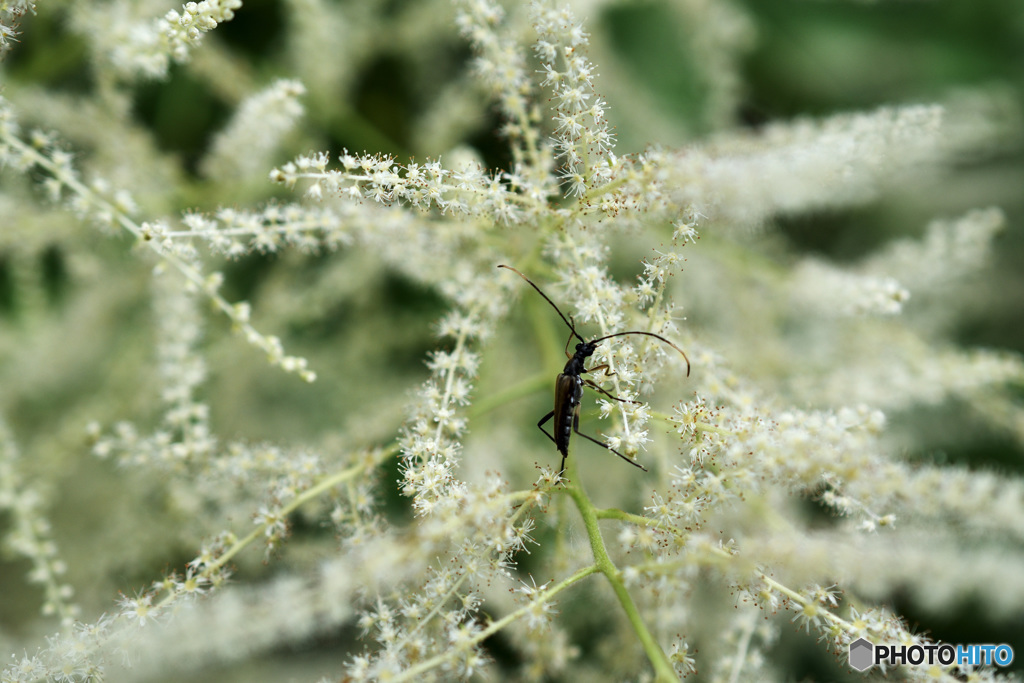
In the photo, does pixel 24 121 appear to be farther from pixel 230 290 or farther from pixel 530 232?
pixel 530 232

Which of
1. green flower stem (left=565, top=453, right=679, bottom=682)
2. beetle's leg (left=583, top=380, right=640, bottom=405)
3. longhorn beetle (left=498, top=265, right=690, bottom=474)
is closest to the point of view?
green flower stem (left=565, top=453, right=679, bottom=682)

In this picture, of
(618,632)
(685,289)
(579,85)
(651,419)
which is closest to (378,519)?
(651,419)

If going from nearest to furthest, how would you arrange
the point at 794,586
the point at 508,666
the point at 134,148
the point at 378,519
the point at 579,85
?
the point at 794,586, the point at 579,85, the point at 378,519, the point at 134,148, the point at 508,666

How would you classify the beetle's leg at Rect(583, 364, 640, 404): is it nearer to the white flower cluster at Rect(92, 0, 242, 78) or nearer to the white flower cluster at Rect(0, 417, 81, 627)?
the white flower cluster at Rect(92, 0, 242, 78)

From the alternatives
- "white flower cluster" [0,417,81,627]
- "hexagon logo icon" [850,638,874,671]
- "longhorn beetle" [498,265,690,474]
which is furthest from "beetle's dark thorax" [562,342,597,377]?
"white flower cluster" [0,417,81,627]

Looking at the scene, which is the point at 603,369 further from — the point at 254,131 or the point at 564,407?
the point at 254,131

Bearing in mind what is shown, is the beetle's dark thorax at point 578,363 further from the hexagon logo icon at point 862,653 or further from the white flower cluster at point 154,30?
the white flower cluster at point 154,30
